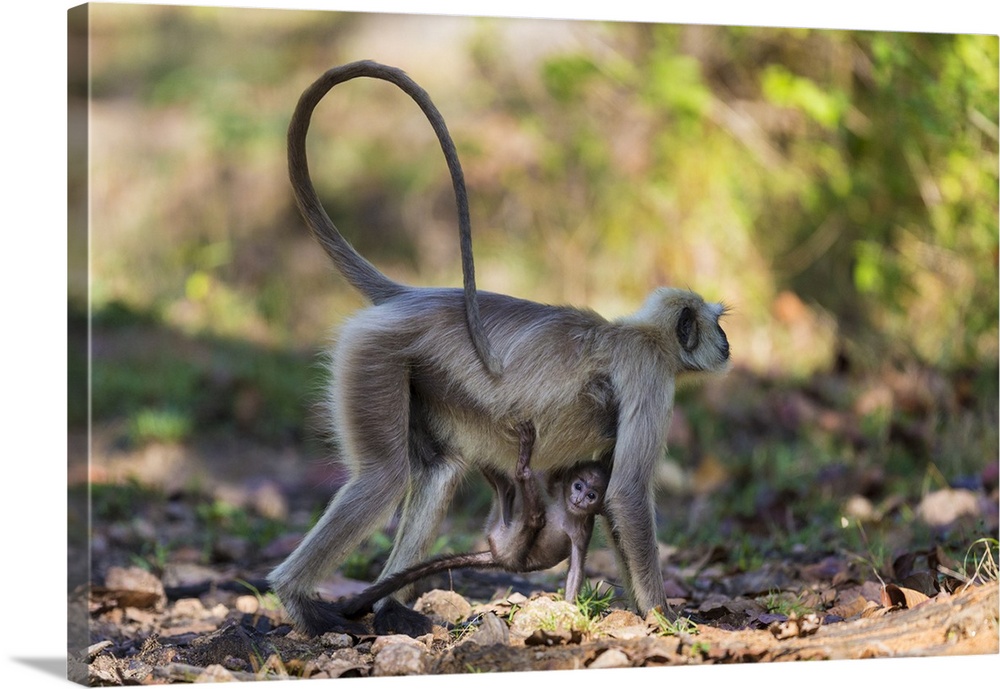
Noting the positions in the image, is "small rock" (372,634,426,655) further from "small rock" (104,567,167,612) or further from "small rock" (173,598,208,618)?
"small rock" (104,567,167,612)

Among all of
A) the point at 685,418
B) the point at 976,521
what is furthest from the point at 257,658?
the point at 685,418

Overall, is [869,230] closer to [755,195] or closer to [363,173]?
[755,195]

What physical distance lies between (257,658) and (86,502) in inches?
33.3

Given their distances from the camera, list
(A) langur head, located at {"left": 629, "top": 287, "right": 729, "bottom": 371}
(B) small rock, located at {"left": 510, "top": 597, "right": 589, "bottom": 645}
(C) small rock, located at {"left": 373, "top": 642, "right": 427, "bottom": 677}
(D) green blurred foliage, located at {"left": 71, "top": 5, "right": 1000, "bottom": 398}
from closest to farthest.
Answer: (C) small rock, located at {"left": 373, "top": 642, "right": 427, "bottom": 677} → (B) small rock, located at {"left": 510, "top": 597, "right": 589, "bottom": 645} → (A) langur head, located at {"left": 629, "top": 287, "right": 729, "bottom": 371} → (D) green blurred foliage, located at {"left": 71, "top": 5, "right": 1000, "bottom": 398}

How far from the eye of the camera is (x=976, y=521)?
6.73 meters

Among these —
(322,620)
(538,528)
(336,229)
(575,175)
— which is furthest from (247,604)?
(575,175)

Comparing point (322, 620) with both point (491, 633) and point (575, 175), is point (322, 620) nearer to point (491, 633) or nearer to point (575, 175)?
point (491, 633)

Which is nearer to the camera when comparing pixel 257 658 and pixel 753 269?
pixel 257 658

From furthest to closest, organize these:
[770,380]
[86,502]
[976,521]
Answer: [770,380] → [976,521] → [86,502]

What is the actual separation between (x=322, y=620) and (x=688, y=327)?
6.28 ft

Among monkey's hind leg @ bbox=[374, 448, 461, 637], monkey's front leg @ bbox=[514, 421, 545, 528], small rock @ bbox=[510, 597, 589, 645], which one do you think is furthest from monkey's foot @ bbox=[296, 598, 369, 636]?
monkey's front leg @ bbox=[514, 421, 545, 528]

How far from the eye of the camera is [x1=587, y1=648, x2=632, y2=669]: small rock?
4809mm

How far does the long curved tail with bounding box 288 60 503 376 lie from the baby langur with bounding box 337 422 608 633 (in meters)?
0.53

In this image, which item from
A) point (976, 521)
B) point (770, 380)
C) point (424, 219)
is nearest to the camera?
point (976, 521)
